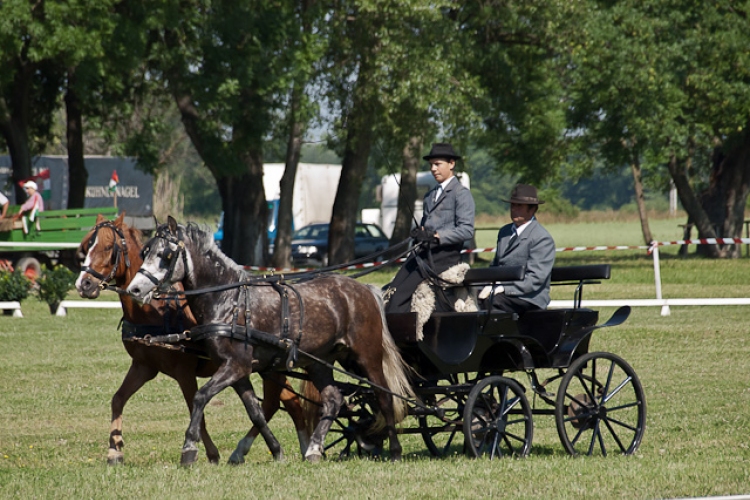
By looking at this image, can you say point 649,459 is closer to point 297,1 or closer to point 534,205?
point 534,205

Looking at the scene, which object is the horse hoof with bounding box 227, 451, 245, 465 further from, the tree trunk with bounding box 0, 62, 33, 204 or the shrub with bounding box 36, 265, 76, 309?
the tree trunk with bounding box 0, 62, 33, 204

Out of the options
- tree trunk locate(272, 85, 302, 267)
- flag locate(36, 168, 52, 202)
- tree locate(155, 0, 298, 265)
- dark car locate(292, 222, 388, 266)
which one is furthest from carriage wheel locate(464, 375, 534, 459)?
flag locate(36, 168, 52, 202)

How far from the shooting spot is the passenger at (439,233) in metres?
8.58

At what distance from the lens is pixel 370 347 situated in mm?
8531

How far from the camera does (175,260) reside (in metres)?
7.84

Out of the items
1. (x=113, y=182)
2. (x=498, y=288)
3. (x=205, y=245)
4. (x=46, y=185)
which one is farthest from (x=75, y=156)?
(x=498, y=288)

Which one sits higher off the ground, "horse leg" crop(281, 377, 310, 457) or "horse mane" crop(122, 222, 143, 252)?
"horse mane" crop(122, 222, 143, 252)

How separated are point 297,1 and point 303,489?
78.2 ft

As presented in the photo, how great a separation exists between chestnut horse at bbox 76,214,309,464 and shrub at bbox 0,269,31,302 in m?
12.3

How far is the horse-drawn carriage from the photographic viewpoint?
25.8 ft

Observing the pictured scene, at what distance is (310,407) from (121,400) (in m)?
1.45

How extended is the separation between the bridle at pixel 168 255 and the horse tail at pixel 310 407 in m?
1.64

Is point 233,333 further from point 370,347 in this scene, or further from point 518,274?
point 518,274

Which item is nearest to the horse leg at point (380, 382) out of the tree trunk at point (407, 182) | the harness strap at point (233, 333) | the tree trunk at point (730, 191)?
the harness strap at point (233, 333)
